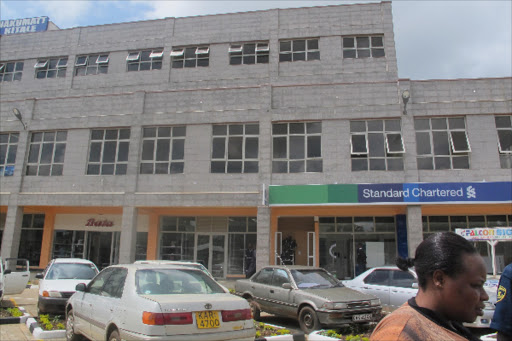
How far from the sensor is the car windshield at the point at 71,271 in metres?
10.7

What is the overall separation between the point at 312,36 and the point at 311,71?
6.87 feet

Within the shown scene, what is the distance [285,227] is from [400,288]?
31.8 ft

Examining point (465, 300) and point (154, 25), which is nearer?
point (465, 300)

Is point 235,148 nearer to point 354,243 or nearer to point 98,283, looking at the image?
point 354,243

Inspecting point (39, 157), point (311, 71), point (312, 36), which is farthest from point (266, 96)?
point (39, 157)

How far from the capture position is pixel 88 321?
6.05 m

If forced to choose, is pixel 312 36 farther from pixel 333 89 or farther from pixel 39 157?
pixel 39 157

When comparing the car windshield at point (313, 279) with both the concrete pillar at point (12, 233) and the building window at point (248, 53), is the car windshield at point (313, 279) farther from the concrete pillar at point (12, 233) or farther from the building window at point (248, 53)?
the concrete pillar at point (12, 233)

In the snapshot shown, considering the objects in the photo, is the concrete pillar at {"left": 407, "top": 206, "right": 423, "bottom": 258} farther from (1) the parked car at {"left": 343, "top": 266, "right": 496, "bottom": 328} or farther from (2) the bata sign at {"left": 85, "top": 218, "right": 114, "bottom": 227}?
(2) the bata sign at {"left": 85, "top": 218, "right": 114, "bottom": 227}

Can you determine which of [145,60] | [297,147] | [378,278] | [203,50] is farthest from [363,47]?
[378,278]

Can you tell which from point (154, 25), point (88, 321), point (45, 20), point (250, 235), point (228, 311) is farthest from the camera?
point (45, 20)

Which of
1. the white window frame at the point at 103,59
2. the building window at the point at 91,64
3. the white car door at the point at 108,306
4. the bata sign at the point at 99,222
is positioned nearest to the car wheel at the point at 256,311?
the white car door at the point at 108,306

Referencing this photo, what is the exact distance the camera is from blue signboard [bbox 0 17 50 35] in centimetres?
2670

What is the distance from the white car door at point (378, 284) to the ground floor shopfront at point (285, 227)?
580cm
